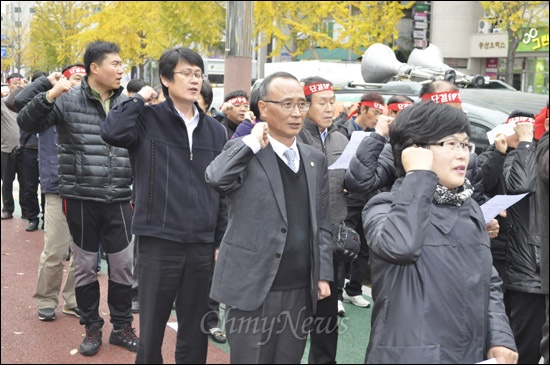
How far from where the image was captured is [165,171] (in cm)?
443

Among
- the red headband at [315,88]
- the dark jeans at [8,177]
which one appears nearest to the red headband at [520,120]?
the red headband at [315,88]

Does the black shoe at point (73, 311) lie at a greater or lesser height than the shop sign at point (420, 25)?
lesser

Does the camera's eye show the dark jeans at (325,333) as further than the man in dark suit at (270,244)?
Yes

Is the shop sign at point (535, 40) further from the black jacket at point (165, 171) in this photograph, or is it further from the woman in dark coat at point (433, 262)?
the woman in dark coat at point (433, 262)

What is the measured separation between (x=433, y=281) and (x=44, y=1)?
37.4 meters

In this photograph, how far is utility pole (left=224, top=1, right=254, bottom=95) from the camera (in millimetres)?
9352

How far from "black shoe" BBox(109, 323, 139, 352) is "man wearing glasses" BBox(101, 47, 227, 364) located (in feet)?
3.65

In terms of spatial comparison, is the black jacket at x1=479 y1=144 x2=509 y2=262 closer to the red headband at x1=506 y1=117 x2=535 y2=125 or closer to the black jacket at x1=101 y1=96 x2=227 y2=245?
the red headband at x1=506 y1=117 x2=535 y2=125

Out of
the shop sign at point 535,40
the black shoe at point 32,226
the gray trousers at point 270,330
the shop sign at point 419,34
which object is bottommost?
the black shoe at point 32,226

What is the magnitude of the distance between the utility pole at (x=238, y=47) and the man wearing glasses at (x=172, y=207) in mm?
4825

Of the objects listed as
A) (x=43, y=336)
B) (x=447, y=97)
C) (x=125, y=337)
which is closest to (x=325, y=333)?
(x=125, y=337)

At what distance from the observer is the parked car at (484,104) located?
7.70 meters

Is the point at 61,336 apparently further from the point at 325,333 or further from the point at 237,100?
the point at 237,100

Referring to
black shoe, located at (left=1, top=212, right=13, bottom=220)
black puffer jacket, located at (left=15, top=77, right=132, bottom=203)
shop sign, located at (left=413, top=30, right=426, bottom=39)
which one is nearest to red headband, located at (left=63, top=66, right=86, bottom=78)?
black puffer jacket, located at (left=15, top=77, right=132, bottom=203)
